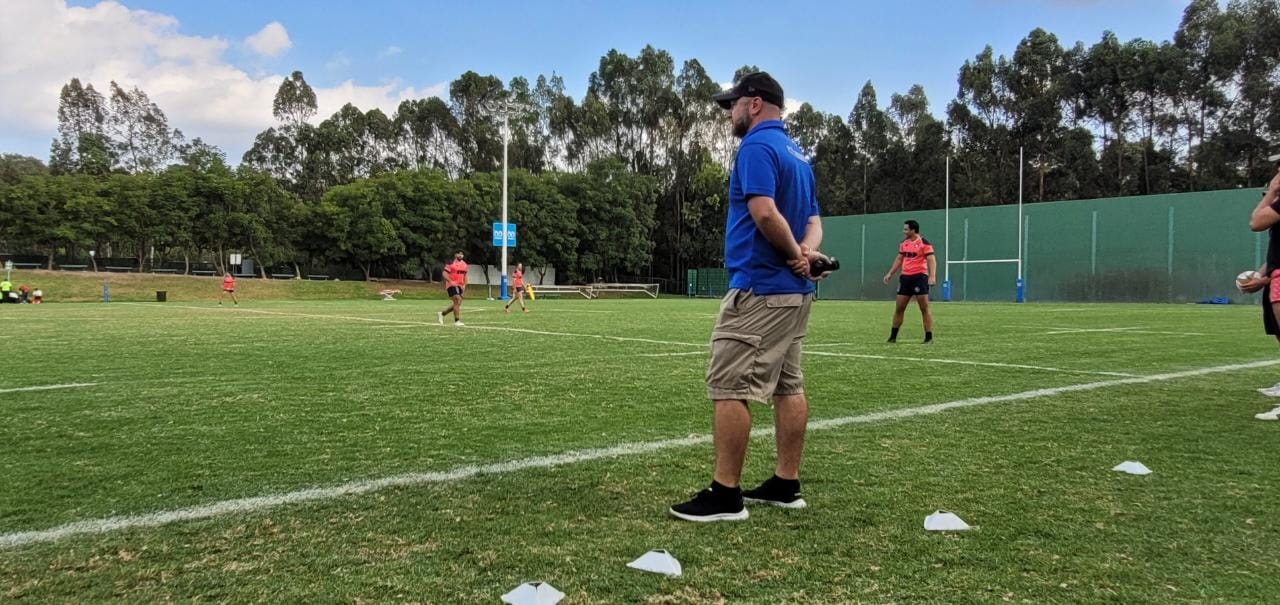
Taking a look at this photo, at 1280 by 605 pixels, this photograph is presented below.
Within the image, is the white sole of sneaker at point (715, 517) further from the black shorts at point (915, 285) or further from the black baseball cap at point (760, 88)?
the black shorts at point (915, 285)

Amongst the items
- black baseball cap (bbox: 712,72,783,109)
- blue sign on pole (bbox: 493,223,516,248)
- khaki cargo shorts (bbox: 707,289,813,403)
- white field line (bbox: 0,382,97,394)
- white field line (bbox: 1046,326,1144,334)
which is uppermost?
blue sign on pole (bbox: 493,223,516,248)

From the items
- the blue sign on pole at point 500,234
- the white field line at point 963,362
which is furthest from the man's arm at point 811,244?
the blue sign on pole at point 500,234

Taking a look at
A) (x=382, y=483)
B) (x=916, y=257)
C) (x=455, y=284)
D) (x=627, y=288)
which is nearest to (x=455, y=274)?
(x=455, y=284)

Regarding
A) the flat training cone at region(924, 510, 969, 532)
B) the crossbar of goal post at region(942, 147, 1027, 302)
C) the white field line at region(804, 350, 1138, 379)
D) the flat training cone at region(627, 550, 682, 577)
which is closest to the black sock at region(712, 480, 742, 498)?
the flat training cone at region(627, 550, 682, 577)

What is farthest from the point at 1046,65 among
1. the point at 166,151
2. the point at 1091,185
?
the point at 166,151

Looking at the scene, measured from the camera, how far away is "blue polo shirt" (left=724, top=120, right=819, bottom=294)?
313 centimetres

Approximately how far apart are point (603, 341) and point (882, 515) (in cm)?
861

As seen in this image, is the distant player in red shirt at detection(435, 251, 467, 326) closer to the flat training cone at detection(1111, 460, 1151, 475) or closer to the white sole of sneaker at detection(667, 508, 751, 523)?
the white sole of sneaker at detection(667, 508, 751, 523)

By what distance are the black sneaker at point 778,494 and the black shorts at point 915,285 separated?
27.2 feet

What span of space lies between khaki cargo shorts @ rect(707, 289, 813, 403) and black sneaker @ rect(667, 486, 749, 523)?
1.25 feet

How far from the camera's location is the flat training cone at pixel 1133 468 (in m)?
3.58

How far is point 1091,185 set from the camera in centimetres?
4997

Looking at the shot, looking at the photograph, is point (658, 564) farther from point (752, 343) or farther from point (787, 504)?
point (752, 343)

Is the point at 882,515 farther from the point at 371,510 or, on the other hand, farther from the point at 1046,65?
the point at 1046,65
